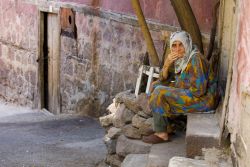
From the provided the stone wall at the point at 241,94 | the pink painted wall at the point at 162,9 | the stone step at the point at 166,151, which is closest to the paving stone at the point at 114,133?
the stone step at the point at 166,151

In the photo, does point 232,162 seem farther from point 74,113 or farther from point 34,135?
point 74,113

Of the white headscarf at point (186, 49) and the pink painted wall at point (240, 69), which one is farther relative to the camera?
the white headscarf at point (186, 49)

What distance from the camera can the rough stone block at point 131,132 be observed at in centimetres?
590

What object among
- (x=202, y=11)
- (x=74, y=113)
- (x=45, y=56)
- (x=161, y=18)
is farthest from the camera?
(x=45, y=56)

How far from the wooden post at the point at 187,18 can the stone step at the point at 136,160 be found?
1.46 m

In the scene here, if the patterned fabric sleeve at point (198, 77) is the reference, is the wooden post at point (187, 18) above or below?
above

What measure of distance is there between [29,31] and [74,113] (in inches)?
103

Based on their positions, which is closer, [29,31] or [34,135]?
[34,135]

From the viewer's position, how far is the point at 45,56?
11758 mm

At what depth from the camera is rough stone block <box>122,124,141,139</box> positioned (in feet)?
19.4

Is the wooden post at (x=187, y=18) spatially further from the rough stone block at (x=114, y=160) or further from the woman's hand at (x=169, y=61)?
the rough stone block at (x=114, y=160)

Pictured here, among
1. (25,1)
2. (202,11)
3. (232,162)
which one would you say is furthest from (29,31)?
(232,162)

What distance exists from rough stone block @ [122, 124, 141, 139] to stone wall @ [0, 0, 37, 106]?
627cm

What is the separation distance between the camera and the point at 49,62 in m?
11.6
